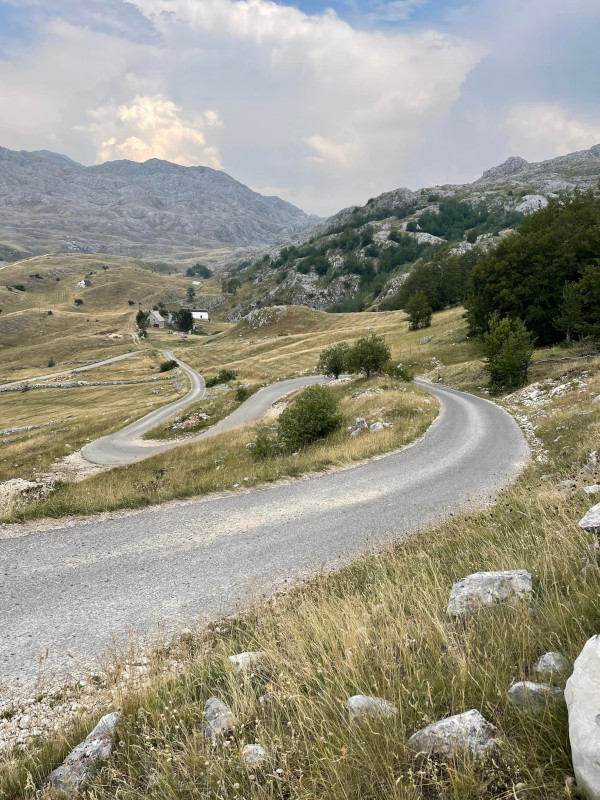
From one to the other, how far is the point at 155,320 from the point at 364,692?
623 ft

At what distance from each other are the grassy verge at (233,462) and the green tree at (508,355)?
27.5ft

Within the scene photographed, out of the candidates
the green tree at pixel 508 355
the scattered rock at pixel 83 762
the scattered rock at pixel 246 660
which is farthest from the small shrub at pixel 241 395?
the scattered rock at pixel 83 762

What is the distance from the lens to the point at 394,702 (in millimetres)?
3355

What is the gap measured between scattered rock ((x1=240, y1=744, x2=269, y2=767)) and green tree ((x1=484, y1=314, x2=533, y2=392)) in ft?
130

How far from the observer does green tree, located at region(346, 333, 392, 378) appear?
144ft

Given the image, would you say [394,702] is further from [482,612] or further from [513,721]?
[482,612]

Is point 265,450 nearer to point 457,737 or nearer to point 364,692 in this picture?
point 364,692

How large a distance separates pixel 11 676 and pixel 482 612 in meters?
6.54

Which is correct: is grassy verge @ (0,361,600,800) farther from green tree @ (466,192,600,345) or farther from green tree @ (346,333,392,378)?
green tree @ (466,192,600,345)

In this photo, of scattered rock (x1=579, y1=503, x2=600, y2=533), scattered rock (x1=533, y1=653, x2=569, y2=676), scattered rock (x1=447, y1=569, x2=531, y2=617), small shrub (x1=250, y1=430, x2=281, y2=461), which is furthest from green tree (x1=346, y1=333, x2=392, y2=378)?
scattered rock (x1=533, y1=653, x2=569, y2=676)

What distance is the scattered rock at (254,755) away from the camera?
9.82ft

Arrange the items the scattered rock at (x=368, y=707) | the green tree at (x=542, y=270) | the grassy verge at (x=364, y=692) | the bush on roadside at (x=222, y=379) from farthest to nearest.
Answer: the bush on roadside at (x=222, y=379) → the green tree at (x=542, y=270) → the scattered rock at (x=368, y=707) → the grassy verge at (x=364, y=692)

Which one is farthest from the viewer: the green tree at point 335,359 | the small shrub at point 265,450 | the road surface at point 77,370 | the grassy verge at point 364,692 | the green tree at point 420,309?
the road surface at point 77,370

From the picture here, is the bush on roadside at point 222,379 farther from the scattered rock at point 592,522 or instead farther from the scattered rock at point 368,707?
the scattered rock at point 368,707
